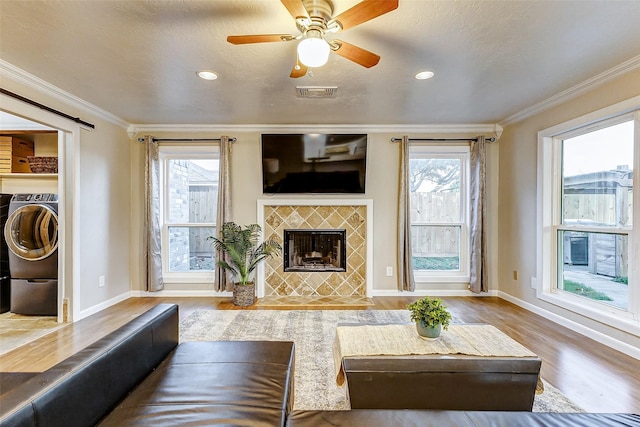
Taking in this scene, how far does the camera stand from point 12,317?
3.29 m

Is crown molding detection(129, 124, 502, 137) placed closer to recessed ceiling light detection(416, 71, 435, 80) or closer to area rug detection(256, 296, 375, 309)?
recessed ceiling light detection(416, 71, 435, 80)

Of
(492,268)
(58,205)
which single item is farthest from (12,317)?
(492,268)

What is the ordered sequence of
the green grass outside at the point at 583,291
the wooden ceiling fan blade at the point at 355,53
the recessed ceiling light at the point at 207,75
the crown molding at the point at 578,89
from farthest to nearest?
the green grass outside at the point at 583,291, the recessed ceiling light at the point at 207,75, the crown molding at the point at 578,89, the wooden ceiling fan blade at the point at 355,53

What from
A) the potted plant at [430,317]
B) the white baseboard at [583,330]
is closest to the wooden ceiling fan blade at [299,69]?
the potted plant at [430,317]

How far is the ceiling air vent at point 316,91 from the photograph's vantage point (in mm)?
2855

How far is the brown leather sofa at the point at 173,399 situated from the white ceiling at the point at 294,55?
6.26ft

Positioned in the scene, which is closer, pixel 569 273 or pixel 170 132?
pixel 569 273

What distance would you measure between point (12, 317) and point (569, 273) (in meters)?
6.24

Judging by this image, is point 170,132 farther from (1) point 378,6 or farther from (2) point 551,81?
(2) point 551,81

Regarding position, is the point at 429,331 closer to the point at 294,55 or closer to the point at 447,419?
the point at 447,419

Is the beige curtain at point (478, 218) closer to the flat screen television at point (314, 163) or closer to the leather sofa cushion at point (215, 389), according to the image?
the flat screen television at point (314, 163)

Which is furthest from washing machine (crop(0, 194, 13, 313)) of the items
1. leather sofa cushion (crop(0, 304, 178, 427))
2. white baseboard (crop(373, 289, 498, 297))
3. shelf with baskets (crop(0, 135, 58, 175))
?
white baseboard (crop(373, 289, 498, 297))

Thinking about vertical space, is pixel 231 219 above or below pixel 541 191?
below

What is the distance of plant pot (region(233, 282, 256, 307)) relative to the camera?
379 centimetres
